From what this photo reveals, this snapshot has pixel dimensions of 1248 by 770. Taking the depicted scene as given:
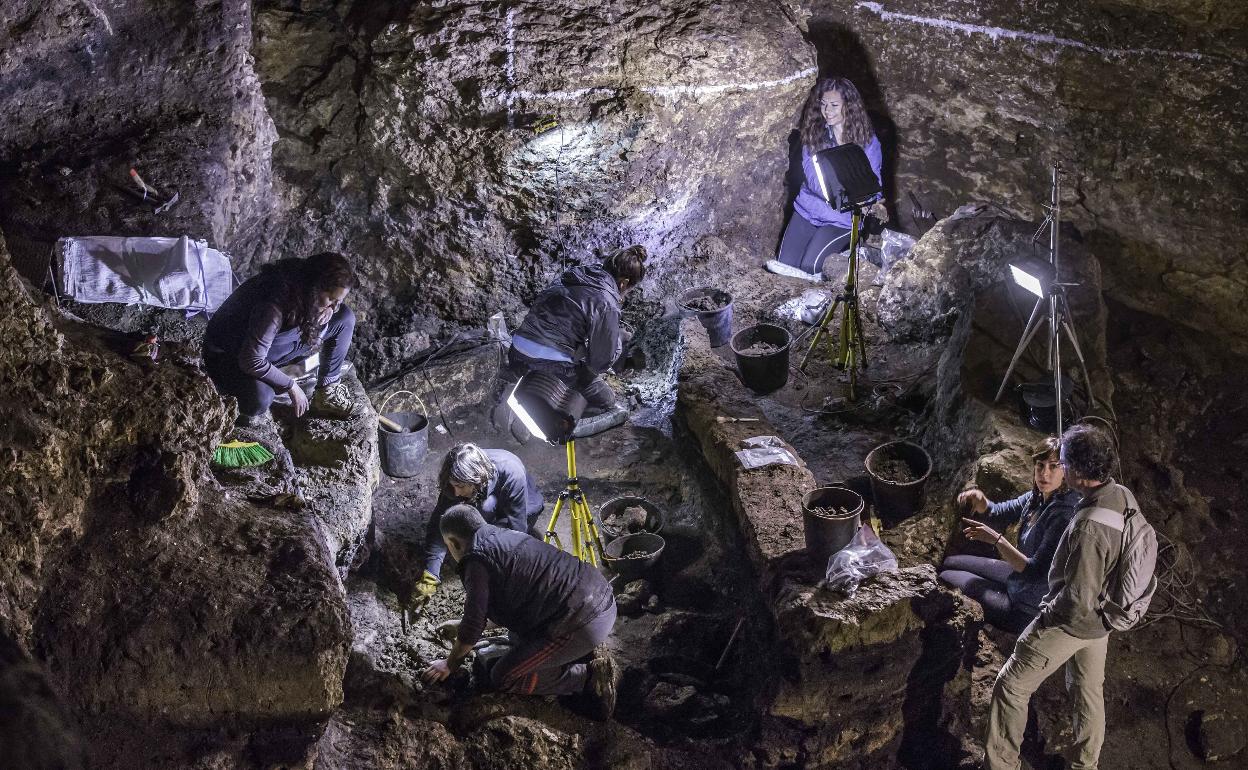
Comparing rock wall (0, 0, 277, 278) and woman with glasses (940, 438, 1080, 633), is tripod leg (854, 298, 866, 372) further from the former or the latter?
rock wall (0, 0, 277, 278)

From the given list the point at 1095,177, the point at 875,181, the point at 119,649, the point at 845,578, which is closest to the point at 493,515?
the point at 845,578

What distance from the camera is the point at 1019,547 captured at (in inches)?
205

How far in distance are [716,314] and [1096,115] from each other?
141 inches

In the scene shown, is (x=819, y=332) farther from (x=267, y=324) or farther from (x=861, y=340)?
(x=267, y=324)

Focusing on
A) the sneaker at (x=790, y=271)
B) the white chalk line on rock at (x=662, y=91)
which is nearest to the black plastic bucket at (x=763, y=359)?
the sneaker at (x=790, y=271)

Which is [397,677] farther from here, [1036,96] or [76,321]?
[1036,96]

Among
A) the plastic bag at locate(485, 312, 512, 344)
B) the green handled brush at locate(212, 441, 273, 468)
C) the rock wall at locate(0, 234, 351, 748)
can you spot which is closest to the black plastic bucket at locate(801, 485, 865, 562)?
the rock wall at locate(0, 234, 351, 748)

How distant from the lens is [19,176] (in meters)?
6.22

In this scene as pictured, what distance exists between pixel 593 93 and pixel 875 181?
8.70 ft

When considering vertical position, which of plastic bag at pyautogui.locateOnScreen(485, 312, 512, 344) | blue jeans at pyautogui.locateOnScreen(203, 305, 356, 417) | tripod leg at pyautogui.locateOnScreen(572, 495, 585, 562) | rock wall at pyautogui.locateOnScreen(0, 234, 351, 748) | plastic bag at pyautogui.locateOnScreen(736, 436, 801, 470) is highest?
rock wall at pyautogui.locateOnScreen(0, 234, 351, 748)

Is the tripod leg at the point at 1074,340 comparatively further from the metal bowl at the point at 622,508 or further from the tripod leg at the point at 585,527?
the tripod leg at the point at 585,527

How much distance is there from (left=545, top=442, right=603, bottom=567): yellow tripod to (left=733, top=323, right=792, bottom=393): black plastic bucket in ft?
6.44

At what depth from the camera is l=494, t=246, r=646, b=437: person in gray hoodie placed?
253 inches

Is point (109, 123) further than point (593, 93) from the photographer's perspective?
No
